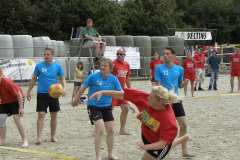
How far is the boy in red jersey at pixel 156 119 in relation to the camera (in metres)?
3.98

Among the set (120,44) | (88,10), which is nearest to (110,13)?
(88,10)

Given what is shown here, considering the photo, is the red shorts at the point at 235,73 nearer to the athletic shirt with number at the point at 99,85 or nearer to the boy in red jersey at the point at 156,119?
the athletic shirt with number at the point at 99,85

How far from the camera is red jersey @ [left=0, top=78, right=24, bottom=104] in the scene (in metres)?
6.48

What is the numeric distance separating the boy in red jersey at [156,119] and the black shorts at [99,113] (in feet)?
4.57

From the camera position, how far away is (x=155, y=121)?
4137 mm

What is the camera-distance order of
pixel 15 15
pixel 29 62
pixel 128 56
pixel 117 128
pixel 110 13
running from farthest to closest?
pixel 110 13
pixel 15 15
pixel 128 56
pixel 29 62
pixel 117 128

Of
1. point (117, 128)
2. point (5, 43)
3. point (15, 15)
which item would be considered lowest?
point (117, 128)

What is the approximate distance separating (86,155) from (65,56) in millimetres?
16529

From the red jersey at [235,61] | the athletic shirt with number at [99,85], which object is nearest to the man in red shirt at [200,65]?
the red jersey at [235,61]

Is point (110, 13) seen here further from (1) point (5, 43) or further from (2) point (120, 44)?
(1) point (5, 43)

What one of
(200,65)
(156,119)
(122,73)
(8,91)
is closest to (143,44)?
(200,65)

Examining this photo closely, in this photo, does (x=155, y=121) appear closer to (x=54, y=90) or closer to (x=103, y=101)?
(x=103, y=101)

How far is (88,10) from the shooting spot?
35188mm

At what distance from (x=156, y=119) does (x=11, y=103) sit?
Answer: 356 centimetres
